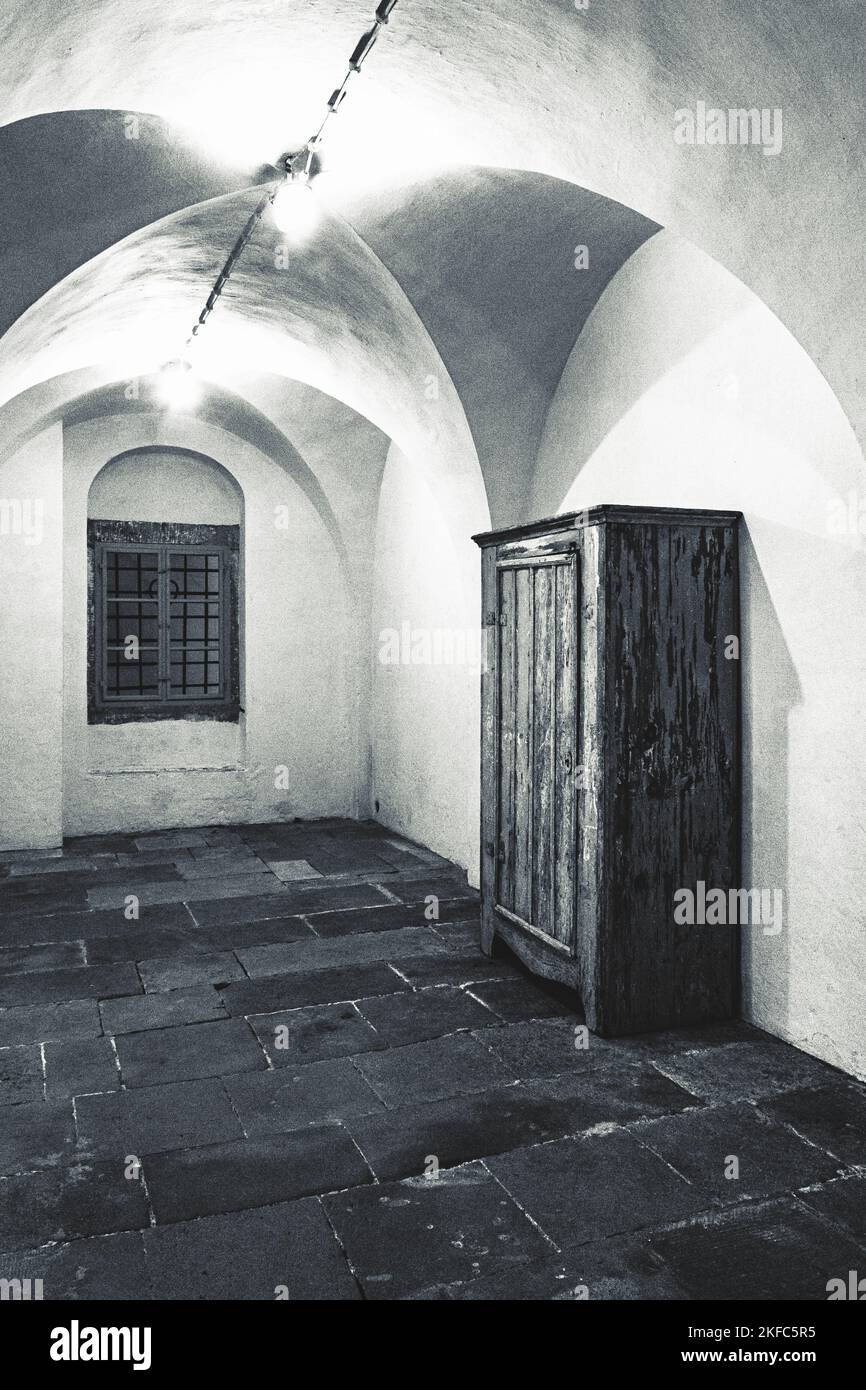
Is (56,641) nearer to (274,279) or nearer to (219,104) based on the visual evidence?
(274,279)

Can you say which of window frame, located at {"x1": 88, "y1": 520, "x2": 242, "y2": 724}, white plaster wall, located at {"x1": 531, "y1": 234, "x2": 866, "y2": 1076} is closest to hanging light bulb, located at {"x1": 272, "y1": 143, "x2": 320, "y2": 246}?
white plaster wall, located at {"x1": 531, "y1": 234, "x2": 866, "y2": 1076}

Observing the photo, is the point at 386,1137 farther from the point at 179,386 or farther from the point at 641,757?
the point at 179,386

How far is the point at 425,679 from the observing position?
31.1ft

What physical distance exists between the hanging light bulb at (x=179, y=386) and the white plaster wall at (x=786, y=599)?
477 cm

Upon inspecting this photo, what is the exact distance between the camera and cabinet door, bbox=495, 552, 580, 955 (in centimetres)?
505

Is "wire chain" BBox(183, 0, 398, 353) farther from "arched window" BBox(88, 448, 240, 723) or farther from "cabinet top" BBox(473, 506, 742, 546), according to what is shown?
"arched window" BBox(88, 448, 240, 723)

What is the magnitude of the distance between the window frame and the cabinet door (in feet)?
19.5

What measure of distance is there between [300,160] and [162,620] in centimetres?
644

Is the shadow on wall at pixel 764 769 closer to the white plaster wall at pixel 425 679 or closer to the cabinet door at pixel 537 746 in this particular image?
the cabinet door at pixel 537 746

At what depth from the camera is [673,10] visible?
11.7 ft

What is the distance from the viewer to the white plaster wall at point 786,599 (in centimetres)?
434

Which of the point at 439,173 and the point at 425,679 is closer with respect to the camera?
the point at 439,173

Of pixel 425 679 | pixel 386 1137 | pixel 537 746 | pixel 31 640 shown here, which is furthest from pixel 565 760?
pixel 31 640

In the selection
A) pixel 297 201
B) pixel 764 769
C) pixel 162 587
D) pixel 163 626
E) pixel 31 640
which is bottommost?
pixel 764 769
